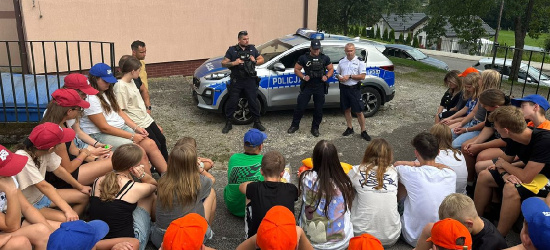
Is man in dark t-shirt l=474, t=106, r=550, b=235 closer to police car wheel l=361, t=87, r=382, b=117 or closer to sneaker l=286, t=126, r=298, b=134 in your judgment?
sneaker l=286, t=126, r=298, b=134

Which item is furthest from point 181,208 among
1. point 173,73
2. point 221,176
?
point 173,73

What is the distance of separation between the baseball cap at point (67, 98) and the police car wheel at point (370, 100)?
17.9 ft

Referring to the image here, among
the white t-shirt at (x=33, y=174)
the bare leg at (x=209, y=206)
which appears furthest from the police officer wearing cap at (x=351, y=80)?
the white t-shirt at (x=33, y=174)

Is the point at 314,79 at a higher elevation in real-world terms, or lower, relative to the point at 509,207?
higher

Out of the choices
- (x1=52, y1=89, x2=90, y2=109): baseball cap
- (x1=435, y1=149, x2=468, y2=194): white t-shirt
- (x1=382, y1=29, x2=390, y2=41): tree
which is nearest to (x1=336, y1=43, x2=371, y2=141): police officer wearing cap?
(x1=435, y1=149, x2=468, y2=194): white t-shirt

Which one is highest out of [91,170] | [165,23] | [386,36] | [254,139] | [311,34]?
[311,34]

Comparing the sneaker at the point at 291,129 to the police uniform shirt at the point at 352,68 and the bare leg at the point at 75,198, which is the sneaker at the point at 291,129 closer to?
the police uniform shirt at the point at 352,68

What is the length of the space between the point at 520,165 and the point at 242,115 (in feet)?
15.3

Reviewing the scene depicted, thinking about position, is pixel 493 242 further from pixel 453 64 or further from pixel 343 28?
pixel 453 64

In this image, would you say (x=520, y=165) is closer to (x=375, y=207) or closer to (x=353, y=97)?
(x=375, y=207)

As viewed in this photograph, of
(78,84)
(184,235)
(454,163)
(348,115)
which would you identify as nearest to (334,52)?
(348,115)

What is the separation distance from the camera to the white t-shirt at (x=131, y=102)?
5.34 m

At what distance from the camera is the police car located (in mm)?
7711

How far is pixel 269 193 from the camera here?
3619mm
